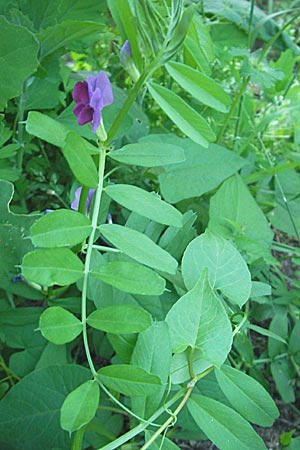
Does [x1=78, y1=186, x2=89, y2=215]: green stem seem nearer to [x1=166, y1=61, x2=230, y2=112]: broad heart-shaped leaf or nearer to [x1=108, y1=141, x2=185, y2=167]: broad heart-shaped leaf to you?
[x1=108, y1=141, x2=185, y2=167]: broad heart-shaped leaf

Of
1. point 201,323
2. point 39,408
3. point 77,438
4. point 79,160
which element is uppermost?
point 79,160

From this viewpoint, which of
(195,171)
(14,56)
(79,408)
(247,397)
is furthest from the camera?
(195,171)

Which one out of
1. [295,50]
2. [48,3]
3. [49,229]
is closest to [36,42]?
[48,3]

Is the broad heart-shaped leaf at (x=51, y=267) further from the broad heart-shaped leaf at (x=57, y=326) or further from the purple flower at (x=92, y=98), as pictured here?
the purple flower at (x=92, y=98)

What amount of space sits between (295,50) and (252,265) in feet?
2.28

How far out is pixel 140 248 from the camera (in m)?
0.58

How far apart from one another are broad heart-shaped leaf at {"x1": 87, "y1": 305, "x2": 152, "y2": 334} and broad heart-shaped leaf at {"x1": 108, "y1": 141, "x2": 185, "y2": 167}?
17cm

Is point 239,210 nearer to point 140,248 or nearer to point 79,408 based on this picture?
point 140,248

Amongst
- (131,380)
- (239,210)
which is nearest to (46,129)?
(131,380)

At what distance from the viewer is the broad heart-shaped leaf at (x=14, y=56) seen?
731 mm

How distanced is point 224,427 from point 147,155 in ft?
0.96

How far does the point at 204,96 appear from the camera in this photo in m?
0.72

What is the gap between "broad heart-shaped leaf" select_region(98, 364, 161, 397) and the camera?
0.53 meters

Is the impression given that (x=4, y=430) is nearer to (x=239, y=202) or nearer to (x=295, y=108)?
(x=239, y=202)
